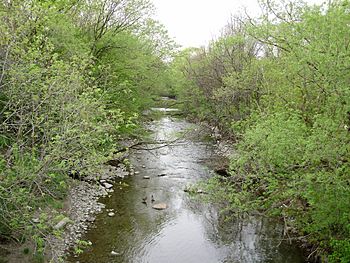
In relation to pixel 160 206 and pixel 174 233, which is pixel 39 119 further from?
pixel 160 206

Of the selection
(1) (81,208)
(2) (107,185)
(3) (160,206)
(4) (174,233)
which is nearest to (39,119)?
(4) (174,233)

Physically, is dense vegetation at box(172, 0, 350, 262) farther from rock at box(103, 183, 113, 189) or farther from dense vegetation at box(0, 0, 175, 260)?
rock at box(103, 183, 113, 189)

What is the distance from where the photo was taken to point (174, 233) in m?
13.0

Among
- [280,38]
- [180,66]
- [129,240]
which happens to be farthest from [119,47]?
[180,66]

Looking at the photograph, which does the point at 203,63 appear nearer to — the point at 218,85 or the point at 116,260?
the point at 218,85

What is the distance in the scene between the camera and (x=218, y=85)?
30.4 meters

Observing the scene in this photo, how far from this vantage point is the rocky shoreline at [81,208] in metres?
11.3

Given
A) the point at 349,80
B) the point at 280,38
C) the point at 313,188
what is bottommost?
the point at 313,188

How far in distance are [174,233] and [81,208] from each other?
4006mm

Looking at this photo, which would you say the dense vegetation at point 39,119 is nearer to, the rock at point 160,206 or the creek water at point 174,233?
the creek water at point 174,233

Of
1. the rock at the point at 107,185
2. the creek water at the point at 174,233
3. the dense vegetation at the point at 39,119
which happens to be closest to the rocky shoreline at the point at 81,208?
the rock at the point at 107,185

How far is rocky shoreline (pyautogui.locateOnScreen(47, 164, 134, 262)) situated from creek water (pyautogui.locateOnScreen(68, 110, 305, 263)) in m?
0.38

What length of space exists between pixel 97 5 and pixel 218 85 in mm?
13892

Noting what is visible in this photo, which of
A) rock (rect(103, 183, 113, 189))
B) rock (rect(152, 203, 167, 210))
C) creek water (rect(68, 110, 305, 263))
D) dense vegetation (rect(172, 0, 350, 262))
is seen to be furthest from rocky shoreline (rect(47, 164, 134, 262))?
dense vegetation (rect(172, 0, 350, 262))
